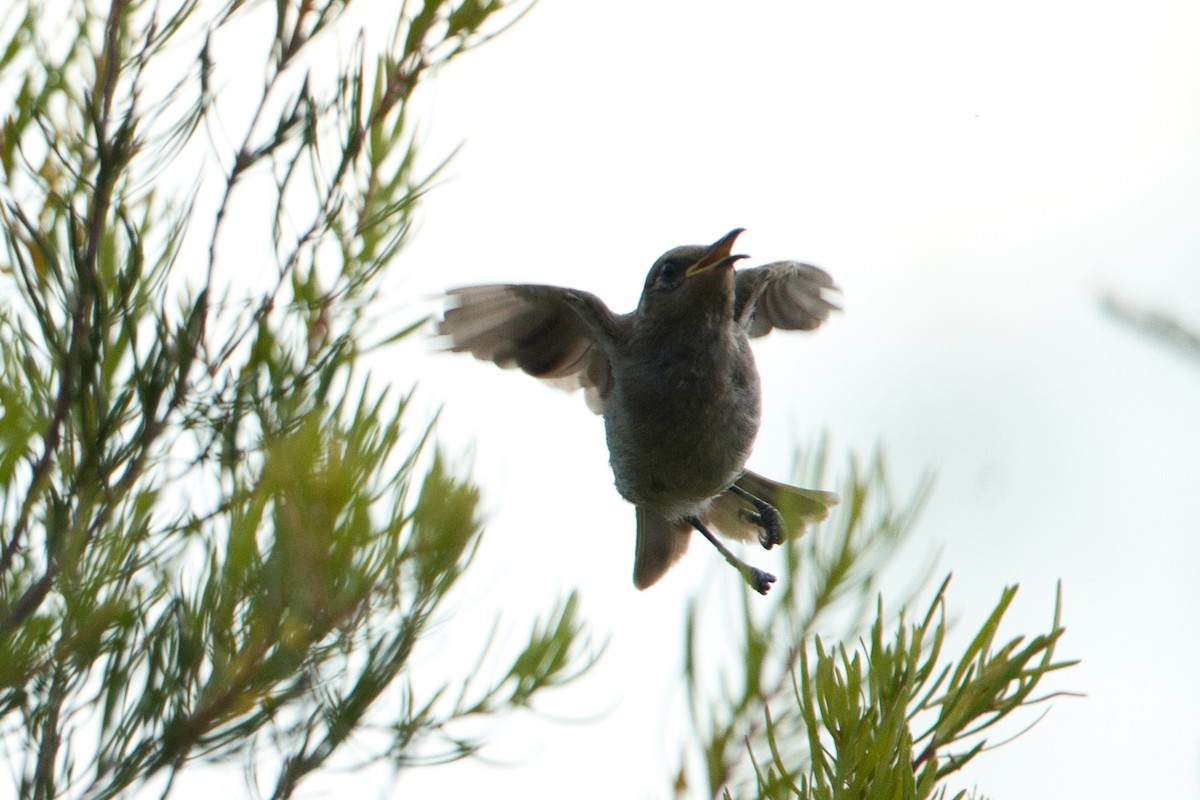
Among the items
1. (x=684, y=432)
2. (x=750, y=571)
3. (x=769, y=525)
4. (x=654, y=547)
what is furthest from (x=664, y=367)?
(x=750, y=571)

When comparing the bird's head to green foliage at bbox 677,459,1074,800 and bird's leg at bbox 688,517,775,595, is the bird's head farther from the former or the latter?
green foliage at bbox 677,459,1074,800

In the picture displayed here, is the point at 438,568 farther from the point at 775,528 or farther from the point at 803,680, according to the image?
the point at 775,528

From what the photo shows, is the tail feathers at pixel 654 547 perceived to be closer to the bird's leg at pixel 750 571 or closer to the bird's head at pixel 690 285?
the bird's leg at pixel 750 571

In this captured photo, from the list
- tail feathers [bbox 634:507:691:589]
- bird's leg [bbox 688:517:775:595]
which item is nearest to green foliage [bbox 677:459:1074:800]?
bird's leg [bbox 688:517:775:595]

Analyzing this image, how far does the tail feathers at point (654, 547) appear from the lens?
14.7 ft

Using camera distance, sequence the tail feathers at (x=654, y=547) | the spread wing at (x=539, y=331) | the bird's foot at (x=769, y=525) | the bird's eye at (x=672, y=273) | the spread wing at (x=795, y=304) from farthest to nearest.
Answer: the spread wing at (x=795, y=304) < the tail feathers at (x=654, y=547) < the spread wing at (x=539, y=331) < the bird's foot at (x=769, y=525) < the bird's eye at (x=672, y=273)

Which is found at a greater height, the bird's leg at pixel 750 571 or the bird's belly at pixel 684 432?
the bird's belly at pixel 684 432

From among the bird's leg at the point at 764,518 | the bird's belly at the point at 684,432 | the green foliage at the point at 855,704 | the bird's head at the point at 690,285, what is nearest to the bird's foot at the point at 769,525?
the bird's leg at the point at 764,518

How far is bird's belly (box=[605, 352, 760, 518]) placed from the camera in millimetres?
3762

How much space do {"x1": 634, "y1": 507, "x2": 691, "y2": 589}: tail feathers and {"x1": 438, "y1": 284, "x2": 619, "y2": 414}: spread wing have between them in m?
0.45

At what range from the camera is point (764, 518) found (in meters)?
4.16

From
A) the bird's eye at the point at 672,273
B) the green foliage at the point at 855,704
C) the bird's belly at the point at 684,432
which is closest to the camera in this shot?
the green foliage at the point at 855,704

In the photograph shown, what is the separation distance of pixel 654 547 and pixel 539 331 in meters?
0.82

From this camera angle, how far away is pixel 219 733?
128 centimetres
